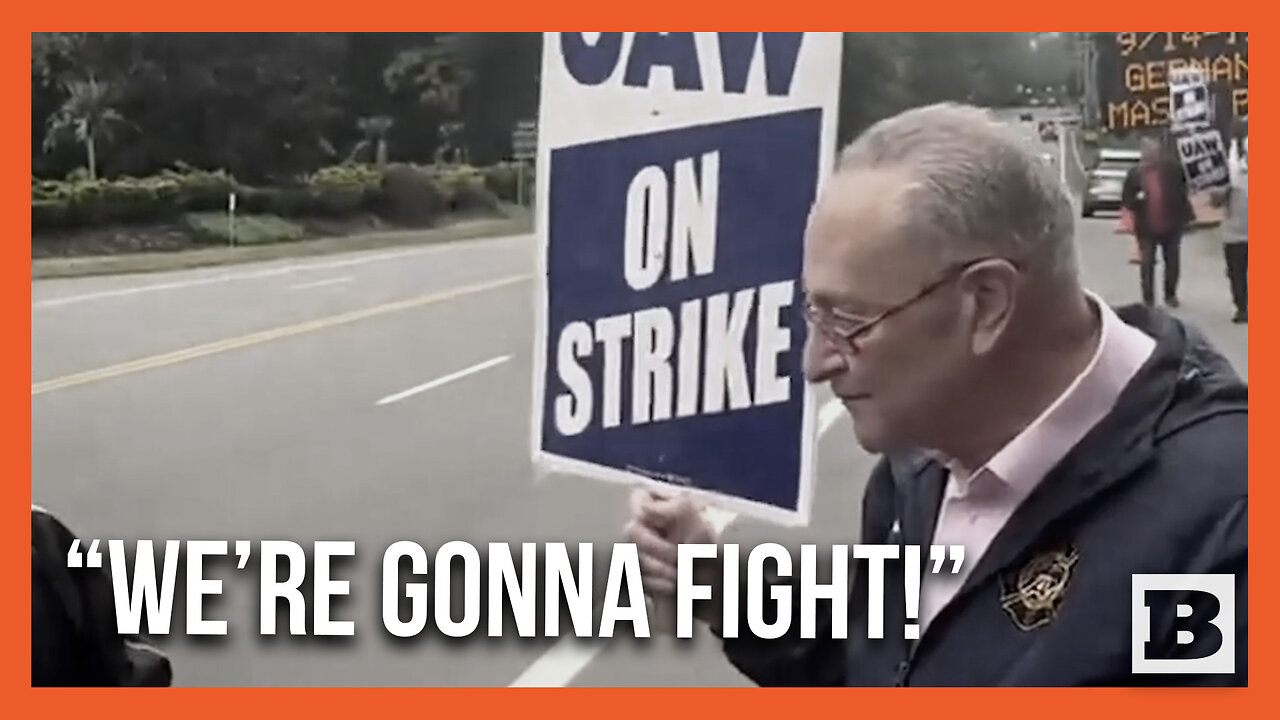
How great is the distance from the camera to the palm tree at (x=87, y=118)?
2537mm

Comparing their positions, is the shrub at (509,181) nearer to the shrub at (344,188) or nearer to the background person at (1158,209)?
the shrub at (344,188)

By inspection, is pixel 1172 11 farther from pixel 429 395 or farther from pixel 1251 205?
pixel 429 395

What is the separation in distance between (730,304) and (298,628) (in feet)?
2.81

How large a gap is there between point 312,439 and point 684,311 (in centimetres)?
63

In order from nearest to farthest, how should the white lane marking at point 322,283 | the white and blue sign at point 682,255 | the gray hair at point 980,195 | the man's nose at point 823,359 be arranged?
1. the gray hair at point 980,195
2. the man's nose at point 823,359
3. the white and blue sign at point 682,255
4. the white lane marking at point 322,283

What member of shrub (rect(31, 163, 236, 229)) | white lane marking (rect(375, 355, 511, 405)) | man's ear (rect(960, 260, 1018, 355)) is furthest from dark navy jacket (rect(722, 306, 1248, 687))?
shrub (rect(31, 163, 236, 229))

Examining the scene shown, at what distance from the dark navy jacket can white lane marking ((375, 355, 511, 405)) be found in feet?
2.57

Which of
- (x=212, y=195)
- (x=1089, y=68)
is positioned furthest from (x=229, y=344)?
(x=1089, y=68)

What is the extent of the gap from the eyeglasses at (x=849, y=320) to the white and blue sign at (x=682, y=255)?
0.39m

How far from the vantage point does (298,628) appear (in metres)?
2.57

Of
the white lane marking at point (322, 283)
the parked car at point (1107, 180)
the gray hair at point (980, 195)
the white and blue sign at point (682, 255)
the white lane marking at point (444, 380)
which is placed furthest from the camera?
the white lane marking at point (322, 283)

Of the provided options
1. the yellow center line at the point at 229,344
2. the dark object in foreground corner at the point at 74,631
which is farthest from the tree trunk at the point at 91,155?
the dark object in foreground corner at the point at 74,631

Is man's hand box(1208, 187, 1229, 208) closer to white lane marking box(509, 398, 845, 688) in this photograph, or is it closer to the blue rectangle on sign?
the blue rectangle on sign

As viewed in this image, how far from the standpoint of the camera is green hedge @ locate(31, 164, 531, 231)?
2553 millimetres
